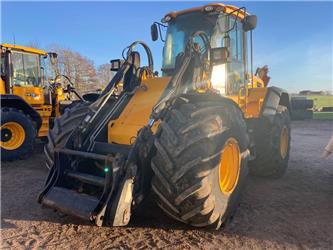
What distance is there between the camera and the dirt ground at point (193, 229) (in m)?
3.34

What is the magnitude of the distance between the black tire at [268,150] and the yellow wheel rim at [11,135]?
558 cm

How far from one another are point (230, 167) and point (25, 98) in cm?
717

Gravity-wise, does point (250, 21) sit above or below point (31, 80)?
above

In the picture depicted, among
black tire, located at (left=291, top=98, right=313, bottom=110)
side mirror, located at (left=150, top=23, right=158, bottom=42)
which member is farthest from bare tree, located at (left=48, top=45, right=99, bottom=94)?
side mirror, located at (left=150, top=23, right=158, bottom=42)

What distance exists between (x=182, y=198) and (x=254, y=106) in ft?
10.2

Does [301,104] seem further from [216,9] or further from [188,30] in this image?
[216,9]

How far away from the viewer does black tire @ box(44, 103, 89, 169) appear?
420 cm

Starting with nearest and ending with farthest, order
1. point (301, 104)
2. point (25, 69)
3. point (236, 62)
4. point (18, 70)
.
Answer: point (236, 62) → point (18, 70) → point (25, 69) → point (301, 104)

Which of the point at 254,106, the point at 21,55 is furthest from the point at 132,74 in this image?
the point at 21,55

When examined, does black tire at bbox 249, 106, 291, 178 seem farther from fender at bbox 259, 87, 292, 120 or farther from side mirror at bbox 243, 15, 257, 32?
side mirror at bbox 243, 15, 257, 32

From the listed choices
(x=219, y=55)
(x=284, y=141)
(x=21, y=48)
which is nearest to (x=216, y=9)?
(x=219, y=55)

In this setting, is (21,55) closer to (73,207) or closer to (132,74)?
(132,74)

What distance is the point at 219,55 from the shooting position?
4.38 m

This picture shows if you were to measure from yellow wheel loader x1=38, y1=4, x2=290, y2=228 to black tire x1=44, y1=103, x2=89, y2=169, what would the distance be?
0.05 ft
